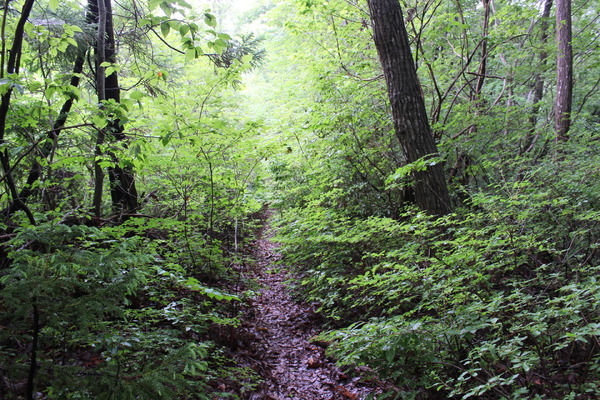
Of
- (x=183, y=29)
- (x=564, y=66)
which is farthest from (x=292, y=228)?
(x=564, y=66)

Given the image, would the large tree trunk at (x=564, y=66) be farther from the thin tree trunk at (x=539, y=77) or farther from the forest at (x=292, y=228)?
the thin tree trunk at (x=539, y=77)

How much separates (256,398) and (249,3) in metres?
23.3

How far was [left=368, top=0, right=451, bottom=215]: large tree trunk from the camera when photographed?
496cm

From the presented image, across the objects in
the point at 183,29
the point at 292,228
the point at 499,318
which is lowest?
the point at 499,318

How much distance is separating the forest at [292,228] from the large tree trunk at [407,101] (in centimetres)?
3

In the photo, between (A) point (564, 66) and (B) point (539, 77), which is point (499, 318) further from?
(B) point (539, 77)

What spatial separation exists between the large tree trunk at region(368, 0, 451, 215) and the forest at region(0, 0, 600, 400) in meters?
0.03

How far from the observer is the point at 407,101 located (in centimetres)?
504

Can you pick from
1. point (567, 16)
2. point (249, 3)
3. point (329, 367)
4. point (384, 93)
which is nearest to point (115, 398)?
point (329, 367)

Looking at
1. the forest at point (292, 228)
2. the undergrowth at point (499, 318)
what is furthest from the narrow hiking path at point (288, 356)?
the undergrowth at point (499, 318)

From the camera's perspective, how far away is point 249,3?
2159cm

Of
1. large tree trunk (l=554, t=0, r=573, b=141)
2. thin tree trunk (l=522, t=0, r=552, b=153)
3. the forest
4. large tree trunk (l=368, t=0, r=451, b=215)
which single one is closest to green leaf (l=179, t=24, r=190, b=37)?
the forest

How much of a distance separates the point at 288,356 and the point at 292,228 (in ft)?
7.82

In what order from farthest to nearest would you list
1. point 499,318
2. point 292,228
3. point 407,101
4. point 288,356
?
point 292,228
point 407,101
point 288,356
point 499,318
